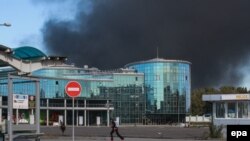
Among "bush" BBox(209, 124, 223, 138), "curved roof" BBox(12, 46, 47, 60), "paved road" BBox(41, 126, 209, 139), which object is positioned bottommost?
"paved road" BBox(41, 126, 209, 139)

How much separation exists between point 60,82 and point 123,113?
20.4 metres

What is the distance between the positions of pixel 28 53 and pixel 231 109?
1447 inches

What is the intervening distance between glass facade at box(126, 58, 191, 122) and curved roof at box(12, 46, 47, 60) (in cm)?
12127

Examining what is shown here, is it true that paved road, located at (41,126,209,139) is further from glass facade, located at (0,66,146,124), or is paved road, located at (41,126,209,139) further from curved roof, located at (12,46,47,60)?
glass facade, located at (0,66,146,124)

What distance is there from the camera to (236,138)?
535 cm

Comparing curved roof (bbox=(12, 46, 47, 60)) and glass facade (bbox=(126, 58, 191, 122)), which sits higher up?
curved roof (bbox=(12, 46, 47, 60))

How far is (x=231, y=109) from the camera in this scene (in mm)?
54094

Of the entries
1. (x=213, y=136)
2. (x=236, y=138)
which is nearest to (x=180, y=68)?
(x=213, y=136)

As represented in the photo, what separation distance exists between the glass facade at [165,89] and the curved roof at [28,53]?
121 metres

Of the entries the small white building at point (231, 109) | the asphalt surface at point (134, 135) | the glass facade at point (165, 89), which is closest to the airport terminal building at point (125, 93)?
the glass facade at point (165, 89)

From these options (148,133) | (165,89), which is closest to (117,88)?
(165,89)

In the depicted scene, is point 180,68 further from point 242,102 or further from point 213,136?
point 213,136

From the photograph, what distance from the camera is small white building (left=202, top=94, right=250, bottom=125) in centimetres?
5222

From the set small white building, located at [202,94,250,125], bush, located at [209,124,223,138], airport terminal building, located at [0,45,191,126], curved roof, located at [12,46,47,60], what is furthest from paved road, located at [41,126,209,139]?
airport terminal building, located at [0,45,191,126]
